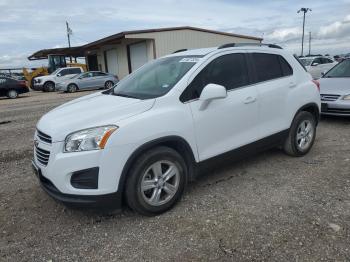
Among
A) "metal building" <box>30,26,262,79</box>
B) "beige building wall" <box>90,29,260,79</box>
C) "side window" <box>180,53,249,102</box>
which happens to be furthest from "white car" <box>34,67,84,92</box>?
"side window" <box>180,53,249,102</box>

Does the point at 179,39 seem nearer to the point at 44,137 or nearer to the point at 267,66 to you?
the point at 267,66

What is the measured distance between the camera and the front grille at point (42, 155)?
10.7 feet

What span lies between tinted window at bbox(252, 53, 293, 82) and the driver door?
25 centimetres

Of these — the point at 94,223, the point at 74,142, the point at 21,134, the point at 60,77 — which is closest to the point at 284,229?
the point at 94,223

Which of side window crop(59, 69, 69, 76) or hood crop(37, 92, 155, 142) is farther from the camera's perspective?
side window crop(59, 69, 69, 76)

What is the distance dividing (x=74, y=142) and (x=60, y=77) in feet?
74.8

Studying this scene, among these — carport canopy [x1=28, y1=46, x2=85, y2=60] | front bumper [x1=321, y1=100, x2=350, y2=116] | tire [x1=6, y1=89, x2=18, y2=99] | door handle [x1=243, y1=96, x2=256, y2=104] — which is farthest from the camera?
carport canopy [x1=28, y1=46, x2=85, y2=60]

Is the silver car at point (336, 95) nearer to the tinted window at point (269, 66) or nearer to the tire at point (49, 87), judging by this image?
the tinted window at point (269, 66)

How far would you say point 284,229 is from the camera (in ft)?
10.6

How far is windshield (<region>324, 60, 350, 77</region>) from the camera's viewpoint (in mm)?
8336

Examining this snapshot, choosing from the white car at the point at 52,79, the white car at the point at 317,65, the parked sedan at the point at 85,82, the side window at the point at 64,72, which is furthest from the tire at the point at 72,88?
the white car at the point at 317,65

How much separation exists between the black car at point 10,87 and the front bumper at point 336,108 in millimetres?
18098

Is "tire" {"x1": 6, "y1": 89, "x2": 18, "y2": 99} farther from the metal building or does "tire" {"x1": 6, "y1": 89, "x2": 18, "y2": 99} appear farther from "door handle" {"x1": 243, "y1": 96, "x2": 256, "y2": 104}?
"door handle" {"x1": 243, "y1": 96, "x2": 256, "y2": 104}

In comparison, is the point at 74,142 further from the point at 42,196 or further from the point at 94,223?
the point at 42,196
